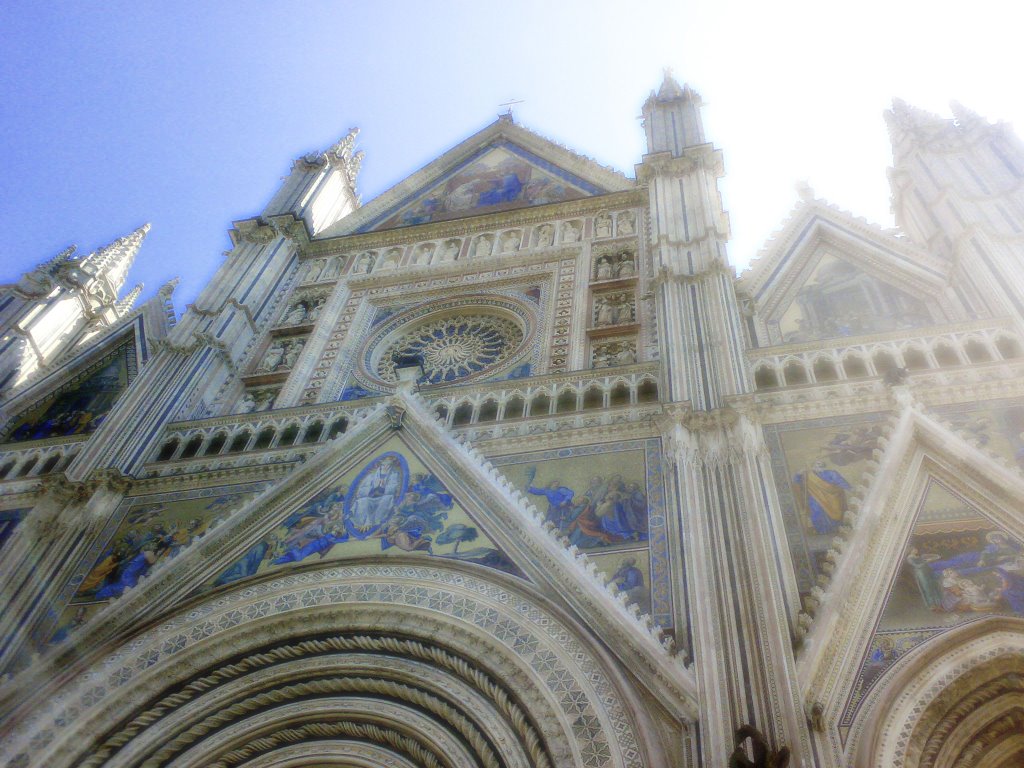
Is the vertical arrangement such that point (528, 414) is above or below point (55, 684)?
above

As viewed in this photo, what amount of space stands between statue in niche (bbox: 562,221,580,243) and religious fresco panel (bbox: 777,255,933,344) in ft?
13.8

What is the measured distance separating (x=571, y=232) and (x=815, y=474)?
8187mm

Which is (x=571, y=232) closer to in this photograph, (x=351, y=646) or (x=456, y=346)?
(x=456, y=346)

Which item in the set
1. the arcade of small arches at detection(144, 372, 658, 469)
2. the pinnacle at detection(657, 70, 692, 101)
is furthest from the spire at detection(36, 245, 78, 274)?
the pinnacle at detection(657, 70, 692, 101)

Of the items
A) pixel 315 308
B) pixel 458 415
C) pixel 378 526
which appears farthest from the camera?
pixel 315 308

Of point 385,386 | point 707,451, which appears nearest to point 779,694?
point 707,451

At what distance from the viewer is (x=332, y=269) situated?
16.4 metres

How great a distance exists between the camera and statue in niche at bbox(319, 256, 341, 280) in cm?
1617

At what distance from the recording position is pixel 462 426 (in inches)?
426

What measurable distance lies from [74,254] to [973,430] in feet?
48.9

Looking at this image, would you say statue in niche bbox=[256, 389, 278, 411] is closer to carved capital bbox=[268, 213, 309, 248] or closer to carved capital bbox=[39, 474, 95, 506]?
carved capital bbox=[39, 474, 95, 506]

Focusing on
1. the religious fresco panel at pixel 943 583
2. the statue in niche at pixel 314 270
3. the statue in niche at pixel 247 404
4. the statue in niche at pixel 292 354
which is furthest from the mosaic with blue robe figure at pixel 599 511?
the statue in niche at pixel 314 270

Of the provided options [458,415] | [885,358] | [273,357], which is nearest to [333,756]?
[458,415]

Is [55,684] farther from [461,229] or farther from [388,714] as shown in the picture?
[461,229]
